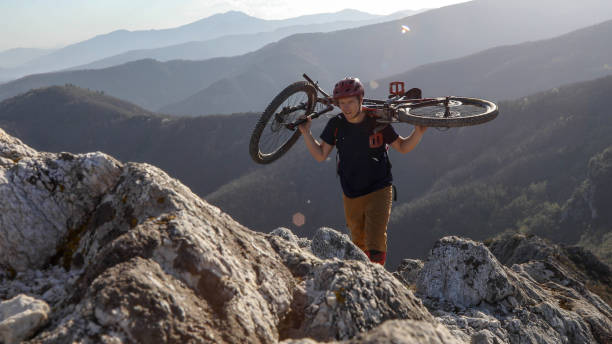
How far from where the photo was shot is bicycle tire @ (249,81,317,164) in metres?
9.06

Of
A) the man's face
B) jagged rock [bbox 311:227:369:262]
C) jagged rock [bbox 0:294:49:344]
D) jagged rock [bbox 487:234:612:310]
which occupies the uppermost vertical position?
the man's face

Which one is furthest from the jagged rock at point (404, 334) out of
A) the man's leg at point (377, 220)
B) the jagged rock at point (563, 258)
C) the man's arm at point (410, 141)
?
the jagged rock at point (563, 258)

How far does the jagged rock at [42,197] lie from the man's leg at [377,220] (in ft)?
13.4

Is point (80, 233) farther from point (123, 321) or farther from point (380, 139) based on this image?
point (380, 139)

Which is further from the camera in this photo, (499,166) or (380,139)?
(499,166)

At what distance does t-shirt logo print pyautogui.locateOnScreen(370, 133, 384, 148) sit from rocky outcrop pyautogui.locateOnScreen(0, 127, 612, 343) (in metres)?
2.56

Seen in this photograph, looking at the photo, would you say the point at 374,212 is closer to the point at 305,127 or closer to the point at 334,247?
the point at 334,247

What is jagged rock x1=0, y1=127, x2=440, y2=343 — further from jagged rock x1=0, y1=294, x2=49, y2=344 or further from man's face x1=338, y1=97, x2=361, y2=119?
man's face x1=338, y1=97, x2=361, y2=119

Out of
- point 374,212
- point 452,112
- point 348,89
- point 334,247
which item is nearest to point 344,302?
point 374,212

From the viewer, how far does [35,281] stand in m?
3.96

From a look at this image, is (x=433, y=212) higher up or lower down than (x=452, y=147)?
lower down

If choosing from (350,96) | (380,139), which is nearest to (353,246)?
(380,139)

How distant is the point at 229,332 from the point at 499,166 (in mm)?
168823

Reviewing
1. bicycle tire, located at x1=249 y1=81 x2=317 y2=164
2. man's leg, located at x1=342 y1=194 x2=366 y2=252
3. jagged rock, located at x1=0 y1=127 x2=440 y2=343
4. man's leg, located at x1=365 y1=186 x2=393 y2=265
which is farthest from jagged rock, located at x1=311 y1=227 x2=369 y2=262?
jagged rock, located at x1=0 y1=127 x2=440 y2=343
